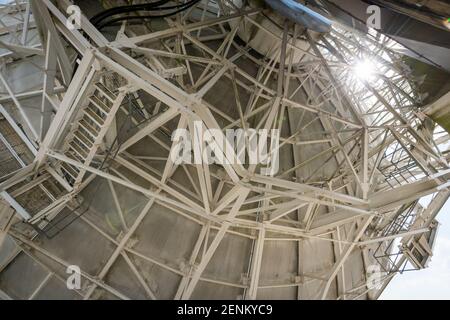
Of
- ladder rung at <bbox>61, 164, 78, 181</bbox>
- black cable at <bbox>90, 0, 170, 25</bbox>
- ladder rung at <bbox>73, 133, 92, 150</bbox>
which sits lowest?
ladder rung at <bbox>61, 164, 78, 181</bbox>

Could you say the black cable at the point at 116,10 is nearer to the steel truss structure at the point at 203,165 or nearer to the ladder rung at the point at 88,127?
the steel truss structure at the point at 203,165

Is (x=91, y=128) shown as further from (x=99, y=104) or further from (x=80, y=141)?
(x=99, y=104)

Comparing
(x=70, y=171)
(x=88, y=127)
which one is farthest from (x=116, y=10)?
(x=70, y=171)

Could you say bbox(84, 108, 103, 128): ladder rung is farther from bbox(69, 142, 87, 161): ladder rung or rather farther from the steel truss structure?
bbox(69, 142, 87, 161): ladder rung

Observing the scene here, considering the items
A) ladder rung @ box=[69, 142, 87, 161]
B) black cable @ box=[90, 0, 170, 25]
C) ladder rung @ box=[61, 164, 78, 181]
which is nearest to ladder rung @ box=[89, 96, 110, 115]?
ladder rung @ box=[69, 142, 87, 161]

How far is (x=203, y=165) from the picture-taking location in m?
8.92

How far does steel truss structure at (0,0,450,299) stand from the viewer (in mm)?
8383

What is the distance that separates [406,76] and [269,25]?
5085 millimetres

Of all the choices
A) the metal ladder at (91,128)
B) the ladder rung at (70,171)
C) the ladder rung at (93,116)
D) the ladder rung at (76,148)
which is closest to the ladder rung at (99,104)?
the metal ladder at (91,128)

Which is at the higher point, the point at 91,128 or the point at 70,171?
the point at 91,128

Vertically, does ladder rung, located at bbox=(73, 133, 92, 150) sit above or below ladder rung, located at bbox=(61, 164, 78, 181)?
above

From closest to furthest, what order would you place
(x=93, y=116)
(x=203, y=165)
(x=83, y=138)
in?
(x=93, y=116)
(x=203, y=165)
(x=83, y=138)

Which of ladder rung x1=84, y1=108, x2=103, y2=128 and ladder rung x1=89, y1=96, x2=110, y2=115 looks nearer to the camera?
ladder rung x1=89, y1=96, x2=110, y2=115
